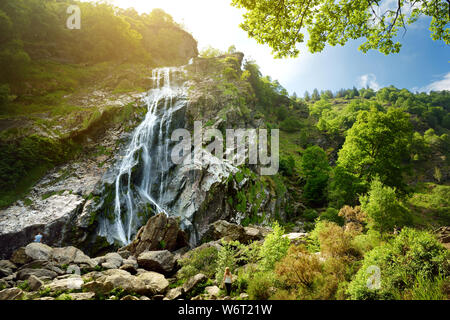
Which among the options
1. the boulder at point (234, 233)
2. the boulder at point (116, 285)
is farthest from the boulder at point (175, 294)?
the boulder at point (234, 233)

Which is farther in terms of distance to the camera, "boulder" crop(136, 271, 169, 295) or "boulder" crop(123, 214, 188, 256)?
"boulder" crop(123, 214, 188, 256)

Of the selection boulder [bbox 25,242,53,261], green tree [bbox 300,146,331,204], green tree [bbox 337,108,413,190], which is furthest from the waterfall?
green tree [bbox 337,108,413,190]

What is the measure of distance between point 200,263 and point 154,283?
2.64 m

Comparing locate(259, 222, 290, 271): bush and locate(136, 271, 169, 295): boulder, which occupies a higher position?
locate(259, 222, 290, 271): bush

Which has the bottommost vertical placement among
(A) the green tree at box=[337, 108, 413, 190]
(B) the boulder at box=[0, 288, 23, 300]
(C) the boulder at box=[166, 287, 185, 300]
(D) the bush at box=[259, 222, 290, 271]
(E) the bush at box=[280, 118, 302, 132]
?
(C) the boulder at box=[166, 287, 185, 300]

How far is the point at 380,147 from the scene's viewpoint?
67.6 feet

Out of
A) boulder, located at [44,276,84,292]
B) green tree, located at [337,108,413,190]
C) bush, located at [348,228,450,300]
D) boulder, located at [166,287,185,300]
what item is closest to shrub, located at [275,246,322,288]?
bush, located at [348,228,450,300]

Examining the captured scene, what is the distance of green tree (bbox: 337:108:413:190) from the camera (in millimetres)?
19705

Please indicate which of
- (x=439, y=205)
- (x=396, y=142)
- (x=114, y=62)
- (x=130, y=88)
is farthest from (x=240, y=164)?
(x=114, y=62)

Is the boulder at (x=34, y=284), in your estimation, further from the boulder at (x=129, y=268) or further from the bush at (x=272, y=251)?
Answer: the bush at (x=272, y=251)

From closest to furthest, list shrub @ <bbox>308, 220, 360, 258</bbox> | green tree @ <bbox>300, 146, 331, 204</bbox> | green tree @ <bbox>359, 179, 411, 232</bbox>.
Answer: shrub @ <bbox>308, 220, 360, 258</bbox> → green tree @ <bbox>359, 179, 411, 232</bbox> → green tree @ <bbox>300, 146, 331, 204</bbox>

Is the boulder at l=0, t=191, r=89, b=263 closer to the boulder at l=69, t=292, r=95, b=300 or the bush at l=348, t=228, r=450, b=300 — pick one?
the boulder at l=69, t=292, r=95, b=300

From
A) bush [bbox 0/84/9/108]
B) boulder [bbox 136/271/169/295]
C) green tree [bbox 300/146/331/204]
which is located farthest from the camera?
green tree [bbox 300/146/331/204]
